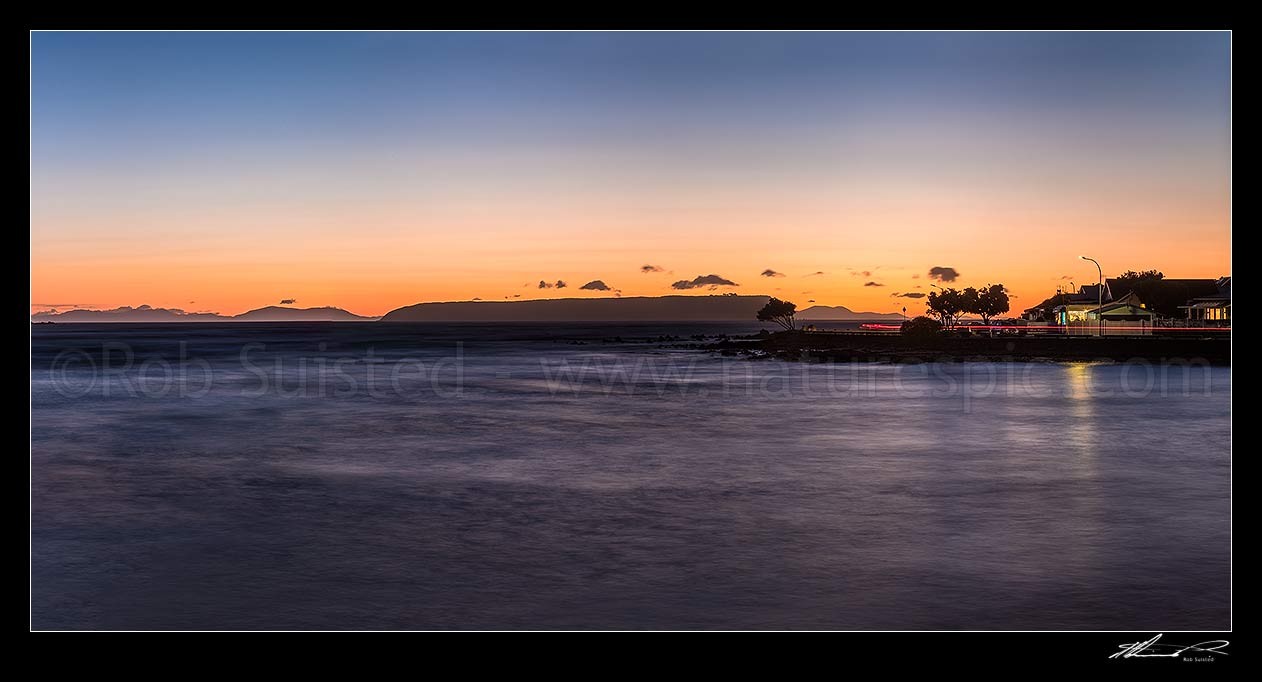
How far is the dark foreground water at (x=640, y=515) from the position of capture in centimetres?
1095

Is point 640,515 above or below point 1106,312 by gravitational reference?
below

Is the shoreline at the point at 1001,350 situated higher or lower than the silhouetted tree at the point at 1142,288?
lower
